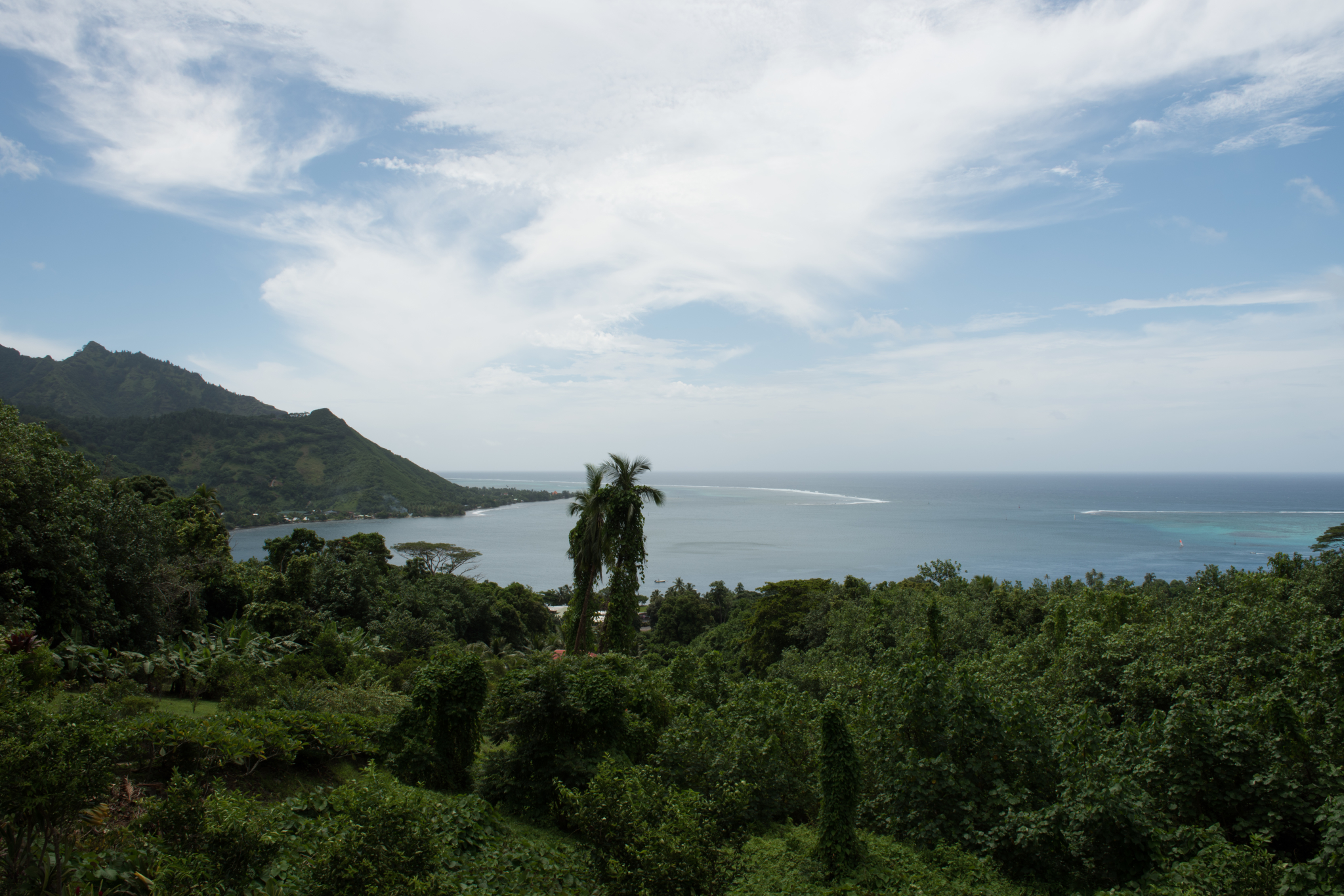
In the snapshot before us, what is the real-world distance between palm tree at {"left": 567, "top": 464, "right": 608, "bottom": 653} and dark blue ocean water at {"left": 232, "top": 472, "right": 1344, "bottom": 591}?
5193 cm

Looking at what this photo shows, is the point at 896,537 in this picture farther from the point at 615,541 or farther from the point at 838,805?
the point at 838,805

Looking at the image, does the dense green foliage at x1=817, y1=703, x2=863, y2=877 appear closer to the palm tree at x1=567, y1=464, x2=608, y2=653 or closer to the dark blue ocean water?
the palm tree at x1=567, y1=464, x2=608, y2=653

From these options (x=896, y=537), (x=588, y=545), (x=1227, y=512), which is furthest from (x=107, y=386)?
(x=1227, y=512)

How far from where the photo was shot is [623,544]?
16.2 meters

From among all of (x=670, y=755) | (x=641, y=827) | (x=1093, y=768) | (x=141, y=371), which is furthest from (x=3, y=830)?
(x=141, y=371)

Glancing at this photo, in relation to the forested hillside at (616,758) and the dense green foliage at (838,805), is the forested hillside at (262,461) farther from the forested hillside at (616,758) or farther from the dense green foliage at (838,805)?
the dense green foliage at (838,805)

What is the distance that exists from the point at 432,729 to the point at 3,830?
4322 millimetres

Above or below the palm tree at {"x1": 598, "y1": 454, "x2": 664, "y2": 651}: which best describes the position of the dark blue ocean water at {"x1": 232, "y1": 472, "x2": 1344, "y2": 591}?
below

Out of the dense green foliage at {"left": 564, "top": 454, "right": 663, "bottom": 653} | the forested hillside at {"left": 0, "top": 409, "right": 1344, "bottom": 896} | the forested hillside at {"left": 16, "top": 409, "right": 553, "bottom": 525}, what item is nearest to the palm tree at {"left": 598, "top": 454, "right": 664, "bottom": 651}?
the dense green foliage at {"left": 564, "top": 454, "right": 663, "bottom": 653}

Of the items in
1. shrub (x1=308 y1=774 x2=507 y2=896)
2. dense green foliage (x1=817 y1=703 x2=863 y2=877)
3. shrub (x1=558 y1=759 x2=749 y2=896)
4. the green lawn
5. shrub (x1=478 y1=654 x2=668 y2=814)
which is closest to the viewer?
shrub (x1=308 y1=774 x2=507 y2=896)

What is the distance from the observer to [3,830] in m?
3.95

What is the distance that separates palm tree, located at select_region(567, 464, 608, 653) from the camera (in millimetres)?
16109

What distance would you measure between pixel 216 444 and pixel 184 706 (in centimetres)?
11642

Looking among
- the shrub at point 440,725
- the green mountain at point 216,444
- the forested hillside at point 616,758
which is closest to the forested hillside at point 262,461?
the green mountain at point 216,444
